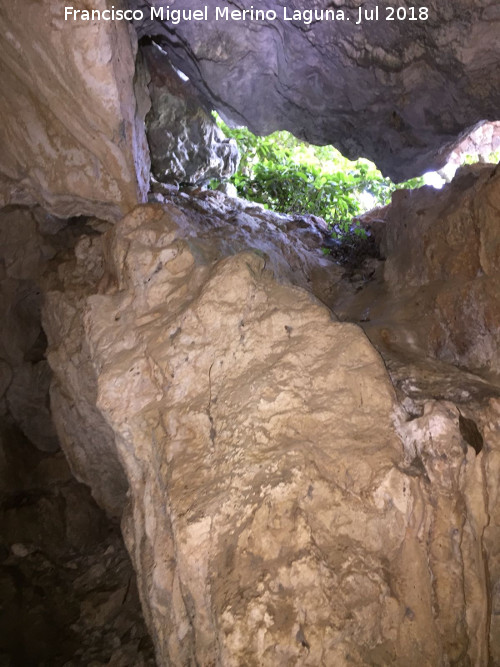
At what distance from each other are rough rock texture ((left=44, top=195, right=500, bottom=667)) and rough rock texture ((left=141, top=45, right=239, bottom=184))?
10.1 ft

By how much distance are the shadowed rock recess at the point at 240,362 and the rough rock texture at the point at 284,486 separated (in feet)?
0.04

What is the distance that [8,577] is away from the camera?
4434 mm

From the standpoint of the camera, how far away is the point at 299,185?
6.70 meters

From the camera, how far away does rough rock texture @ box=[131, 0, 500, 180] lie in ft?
13.2

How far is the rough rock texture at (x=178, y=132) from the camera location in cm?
548

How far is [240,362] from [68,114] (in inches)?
103

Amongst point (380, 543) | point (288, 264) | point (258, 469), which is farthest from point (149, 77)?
point (380, 543)

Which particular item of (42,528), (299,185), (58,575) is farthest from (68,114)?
(58,575)

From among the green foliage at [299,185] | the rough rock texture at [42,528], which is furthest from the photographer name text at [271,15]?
the green foliage at [299,185]

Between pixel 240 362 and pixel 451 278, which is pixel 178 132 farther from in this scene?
pixel 240 362

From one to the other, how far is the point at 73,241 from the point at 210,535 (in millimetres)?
3706

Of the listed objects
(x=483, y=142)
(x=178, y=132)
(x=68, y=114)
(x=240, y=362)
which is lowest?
(x=240, y=362)

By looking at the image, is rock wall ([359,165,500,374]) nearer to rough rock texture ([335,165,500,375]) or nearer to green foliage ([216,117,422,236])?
rough rock texture ([335,165,500,375])

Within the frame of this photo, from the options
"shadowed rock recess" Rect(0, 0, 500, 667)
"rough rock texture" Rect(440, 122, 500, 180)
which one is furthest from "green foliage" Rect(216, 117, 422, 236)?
"rough rock texture" Rect(440, 122, 500, 180)
